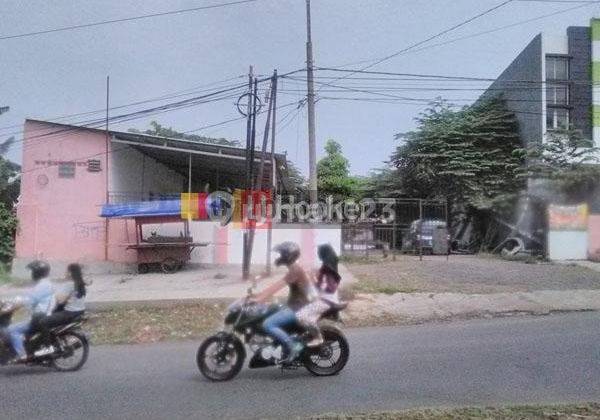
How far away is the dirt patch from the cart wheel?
5.34 meters

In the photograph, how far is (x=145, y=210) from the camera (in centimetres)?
1535

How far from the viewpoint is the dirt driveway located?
38.7 ft

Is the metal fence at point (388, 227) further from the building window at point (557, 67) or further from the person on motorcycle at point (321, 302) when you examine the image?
the person on motorcycle at point (321, 302)

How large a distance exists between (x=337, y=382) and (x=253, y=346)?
994 millimetres

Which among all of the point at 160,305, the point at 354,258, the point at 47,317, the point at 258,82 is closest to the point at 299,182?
the point at 354,258

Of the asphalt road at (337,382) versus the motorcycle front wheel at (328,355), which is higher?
the motorcycle front wheel at (328,355)

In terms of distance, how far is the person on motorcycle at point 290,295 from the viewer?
5.45 metres

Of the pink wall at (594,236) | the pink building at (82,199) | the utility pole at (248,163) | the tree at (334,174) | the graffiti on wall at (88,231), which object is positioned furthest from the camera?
the tree at (334,174)

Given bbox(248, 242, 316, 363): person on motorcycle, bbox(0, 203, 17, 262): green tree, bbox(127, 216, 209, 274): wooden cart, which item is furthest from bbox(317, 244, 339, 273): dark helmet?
bbox(0, 203, 17, 262): green tree

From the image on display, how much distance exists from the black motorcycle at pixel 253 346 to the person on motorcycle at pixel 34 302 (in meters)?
1.87


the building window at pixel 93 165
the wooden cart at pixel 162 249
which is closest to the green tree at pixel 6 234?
the building window at pixel 93 165

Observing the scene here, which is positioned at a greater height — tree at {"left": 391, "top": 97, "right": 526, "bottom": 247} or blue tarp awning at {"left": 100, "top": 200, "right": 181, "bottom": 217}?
tree at {"left": 391, "top": 97, "right": 526, "bottom": 247}
